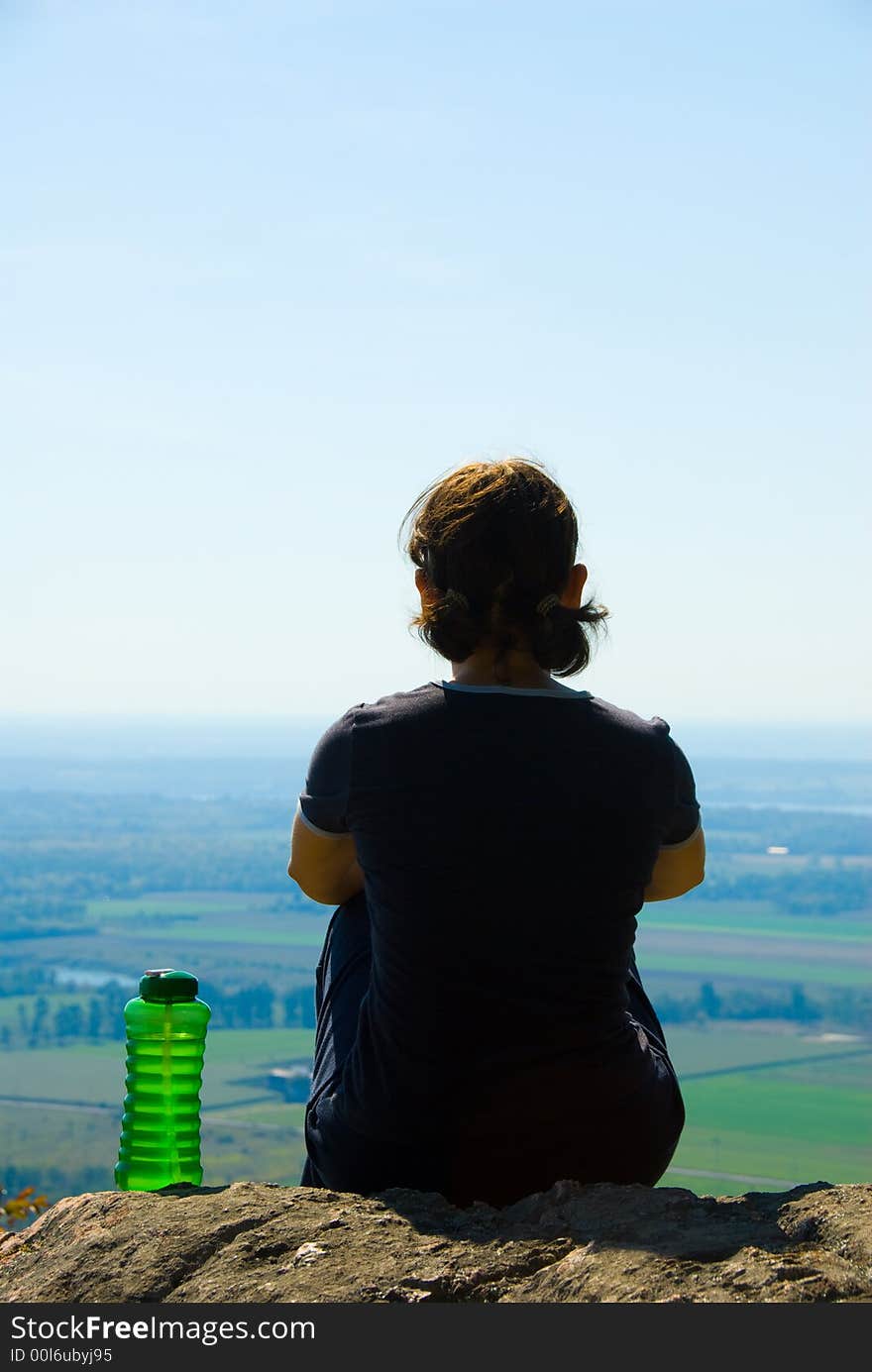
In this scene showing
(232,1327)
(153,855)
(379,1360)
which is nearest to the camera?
(379,1360)

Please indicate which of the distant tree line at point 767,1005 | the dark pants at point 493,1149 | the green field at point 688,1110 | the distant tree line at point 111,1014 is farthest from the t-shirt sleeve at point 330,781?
the distant tree line at point 767,1005

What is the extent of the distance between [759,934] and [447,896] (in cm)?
5483

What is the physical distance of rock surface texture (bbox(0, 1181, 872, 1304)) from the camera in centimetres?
203

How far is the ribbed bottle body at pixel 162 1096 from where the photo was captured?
9.93ft

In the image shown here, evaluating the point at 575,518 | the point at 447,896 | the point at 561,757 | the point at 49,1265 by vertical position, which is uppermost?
the point at 575,518

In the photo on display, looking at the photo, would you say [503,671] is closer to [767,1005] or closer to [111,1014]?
[111,1014]

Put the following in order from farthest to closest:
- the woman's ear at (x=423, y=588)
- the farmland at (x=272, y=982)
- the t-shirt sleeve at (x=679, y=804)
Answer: the farmland at (x=272, y=982) < the woman's ear at (x=423, y=588) < the t-shirt sleeve at (x=679, y=804)

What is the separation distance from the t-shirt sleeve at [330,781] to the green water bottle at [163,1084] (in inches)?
28.0

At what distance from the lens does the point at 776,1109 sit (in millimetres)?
27969

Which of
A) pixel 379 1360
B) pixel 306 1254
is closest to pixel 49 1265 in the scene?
pixel 306 1254

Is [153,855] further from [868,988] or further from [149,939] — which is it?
[868,988]

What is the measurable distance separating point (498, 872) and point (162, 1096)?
1144mm

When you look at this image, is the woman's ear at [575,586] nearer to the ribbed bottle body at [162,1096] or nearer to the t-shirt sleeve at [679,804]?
the t-shirt sleeve at [679,804]

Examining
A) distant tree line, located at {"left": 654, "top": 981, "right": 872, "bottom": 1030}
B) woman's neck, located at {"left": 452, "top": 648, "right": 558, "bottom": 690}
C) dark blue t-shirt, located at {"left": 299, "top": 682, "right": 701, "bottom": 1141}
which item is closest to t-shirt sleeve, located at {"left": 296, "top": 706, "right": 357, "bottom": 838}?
dark blue t-shirt, located at {"left": 299, "top": 682, "right": 701, "bottom": 1141}
